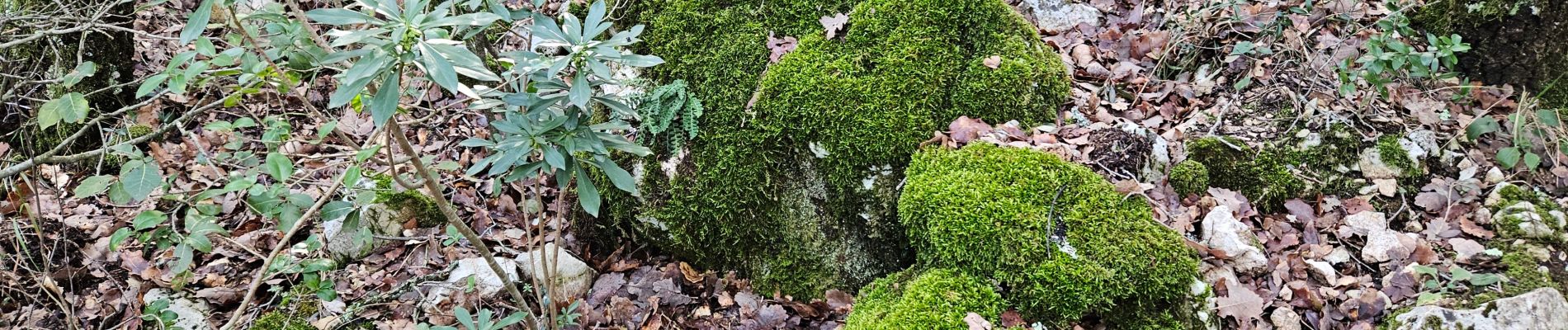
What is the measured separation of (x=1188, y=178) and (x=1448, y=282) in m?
0.96

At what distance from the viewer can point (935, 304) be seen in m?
3.04

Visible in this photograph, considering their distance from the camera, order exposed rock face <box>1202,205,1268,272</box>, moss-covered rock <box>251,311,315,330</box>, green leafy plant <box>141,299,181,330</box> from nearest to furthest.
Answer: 1. green leafy plant <box>141,299,181,330</box>
2. exposed rock face <box>1202,205,1268,272</box>
3. moss-covered rock <box>251,311,315,330</box>

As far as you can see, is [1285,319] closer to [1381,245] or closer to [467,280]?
[1381,245]

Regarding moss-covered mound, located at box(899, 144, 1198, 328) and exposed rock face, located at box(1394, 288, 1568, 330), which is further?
moss-covered mound, located at box(899, 144, 1198, 328)

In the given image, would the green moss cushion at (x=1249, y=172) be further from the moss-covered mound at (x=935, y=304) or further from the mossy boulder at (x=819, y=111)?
the moss-covered mound at (x=935, y=304)

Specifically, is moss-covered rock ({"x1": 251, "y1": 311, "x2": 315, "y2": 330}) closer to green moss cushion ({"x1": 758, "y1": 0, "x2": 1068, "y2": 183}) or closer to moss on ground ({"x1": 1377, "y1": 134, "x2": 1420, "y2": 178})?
green moss cushion ({"x1": 758, "y1": 0, "x2": 1068, "y2": 183})

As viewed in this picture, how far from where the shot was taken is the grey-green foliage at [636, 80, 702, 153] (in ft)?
13.0

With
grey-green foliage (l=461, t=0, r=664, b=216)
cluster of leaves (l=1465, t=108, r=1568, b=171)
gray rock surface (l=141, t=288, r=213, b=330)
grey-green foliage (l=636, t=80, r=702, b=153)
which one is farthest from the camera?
→ grey-green foliage (l=636, t=80, r=702, b=153)

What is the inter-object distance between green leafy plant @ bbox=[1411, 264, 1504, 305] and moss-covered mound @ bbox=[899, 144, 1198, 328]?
2.72ft

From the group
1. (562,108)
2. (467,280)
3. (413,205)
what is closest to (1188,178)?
(562,108)

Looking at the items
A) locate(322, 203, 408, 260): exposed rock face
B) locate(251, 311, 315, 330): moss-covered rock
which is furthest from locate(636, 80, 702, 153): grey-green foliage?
locate(251, 311, 315, 330): moss-covered rock

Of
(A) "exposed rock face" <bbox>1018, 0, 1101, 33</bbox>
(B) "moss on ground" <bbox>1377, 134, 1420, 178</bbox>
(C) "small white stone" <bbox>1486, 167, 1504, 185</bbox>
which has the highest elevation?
(A) "exposed rock face" <bbox>1018, 0, 1101, 33</bbox>

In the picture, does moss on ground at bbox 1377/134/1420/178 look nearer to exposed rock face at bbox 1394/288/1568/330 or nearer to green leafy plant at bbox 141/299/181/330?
exposed rock face at bbox 1394/288/1568/330

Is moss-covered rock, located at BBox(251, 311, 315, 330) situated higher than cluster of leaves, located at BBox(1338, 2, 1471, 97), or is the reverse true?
cluster of leaves, located at BBox(1338, 2, 1471, 97)
